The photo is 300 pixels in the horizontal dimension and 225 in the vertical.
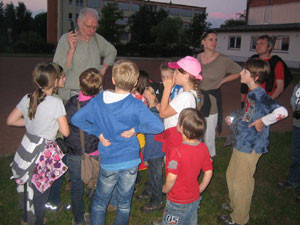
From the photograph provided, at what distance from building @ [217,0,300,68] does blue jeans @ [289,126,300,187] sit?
2520 cm

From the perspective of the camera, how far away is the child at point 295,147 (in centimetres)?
383

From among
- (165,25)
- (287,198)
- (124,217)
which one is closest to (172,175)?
(124,217)

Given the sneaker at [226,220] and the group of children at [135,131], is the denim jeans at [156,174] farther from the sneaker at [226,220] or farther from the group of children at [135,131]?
the sneaker at [226,220]

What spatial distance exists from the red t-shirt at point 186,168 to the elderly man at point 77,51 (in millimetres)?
1980

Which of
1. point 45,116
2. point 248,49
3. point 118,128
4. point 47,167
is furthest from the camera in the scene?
point 248,49

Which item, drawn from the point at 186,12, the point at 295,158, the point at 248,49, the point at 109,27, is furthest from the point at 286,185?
the point at 186,12

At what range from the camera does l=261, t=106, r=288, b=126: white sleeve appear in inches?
106

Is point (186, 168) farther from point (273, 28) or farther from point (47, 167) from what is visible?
point (273, 28)

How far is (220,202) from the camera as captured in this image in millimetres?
3936

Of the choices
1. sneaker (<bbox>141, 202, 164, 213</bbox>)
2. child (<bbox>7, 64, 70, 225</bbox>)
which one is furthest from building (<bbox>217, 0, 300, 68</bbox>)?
child (<bbox>7, 64, 70, 225</bbox>)

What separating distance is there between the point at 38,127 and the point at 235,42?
36.0 meters

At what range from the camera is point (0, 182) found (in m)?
4.06

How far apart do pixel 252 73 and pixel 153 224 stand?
2158 mm

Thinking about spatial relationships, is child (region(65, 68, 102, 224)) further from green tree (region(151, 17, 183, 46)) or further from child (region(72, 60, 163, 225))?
green tree (region(151, 17, 183, 46))
